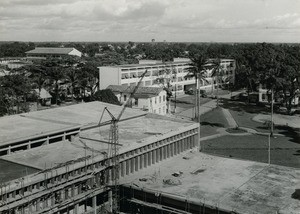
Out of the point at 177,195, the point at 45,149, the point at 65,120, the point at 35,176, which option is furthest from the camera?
the point at 65,120

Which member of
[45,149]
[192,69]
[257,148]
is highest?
[192,69]

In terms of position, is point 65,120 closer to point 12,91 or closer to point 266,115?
point 12,91

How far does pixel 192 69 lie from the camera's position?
306ft

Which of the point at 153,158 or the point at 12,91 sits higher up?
the point at 12,91

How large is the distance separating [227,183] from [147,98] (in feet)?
173

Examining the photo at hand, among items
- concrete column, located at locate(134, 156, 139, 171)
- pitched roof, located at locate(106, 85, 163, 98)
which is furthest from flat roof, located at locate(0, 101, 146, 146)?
pitched roof, located at locate(106, 85, 163, 98)

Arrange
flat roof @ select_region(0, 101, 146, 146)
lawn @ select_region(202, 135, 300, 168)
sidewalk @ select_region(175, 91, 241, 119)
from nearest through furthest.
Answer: flat roof @ select_region(0, 101, 146, 146), lawn @ select_region(202, 135, 300, 168), sidewalk @ select_region(175, 91, 241, 119)

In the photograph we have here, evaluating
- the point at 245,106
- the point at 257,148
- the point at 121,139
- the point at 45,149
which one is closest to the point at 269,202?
the point at 121,139

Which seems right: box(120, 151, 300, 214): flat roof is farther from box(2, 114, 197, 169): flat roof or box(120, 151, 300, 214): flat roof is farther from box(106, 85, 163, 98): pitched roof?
box(106, 85, 163, 98): pitched roof

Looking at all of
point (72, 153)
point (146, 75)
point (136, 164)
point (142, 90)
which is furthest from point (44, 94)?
point (72, 153)

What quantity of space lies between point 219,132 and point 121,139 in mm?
37182

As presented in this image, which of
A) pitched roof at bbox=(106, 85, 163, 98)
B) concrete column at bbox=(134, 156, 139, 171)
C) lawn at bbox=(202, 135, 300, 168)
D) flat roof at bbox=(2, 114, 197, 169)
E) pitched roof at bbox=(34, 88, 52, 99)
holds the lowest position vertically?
lawn at bbox=(202, 135, 300, 168)

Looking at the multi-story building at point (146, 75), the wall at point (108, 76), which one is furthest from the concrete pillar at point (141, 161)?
the wall at point (108, 76)

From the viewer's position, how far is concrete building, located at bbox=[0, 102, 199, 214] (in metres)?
42.0
